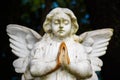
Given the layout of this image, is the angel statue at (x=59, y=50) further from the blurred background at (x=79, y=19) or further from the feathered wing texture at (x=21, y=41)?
the blurred background at (x=79, y=19)

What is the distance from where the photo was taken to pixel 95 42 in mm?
7746

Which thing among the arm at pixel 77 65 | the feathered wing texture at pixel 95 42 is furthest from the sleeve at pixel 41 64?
the feathered wing texture at pixel 95 42

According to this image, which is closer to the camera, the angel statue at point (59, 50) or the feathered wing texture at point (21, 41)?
the angel statue at point (59, 50)

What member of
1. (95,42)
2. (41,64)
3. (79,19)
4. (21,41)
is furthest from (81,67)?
(79,19)

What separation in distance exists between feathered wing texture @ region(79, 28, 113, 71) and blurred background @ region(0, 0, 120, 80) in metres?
2.04

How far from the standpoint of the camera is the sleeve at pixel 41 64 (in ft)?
23.0

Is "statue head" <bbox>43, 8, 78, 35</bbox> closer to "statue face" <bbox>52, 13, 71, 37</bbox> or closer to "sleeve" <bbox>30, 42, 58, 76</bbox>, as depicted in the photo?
"statue face" <bbox>52, 13, 71, 37</bbox>

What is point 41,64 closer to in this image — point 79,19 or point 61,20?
point 61,20

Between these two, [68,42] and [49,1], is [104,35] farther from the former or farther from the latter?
[49,1]

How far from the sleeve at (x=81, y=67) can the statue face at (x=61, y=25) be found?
31 centimetres

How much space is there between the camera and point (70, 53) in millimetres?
7180

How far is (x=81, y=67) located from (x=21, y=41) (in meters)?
1.10

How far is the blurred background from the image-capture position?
10023mm

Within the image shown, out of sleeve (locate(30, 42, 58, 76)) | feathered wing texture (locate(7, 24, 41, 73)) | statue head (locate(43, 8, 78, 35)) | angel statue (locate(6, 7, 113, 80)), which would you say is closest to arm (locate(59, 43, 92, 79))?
angel statue (locate(6, 7, 113, 80))
